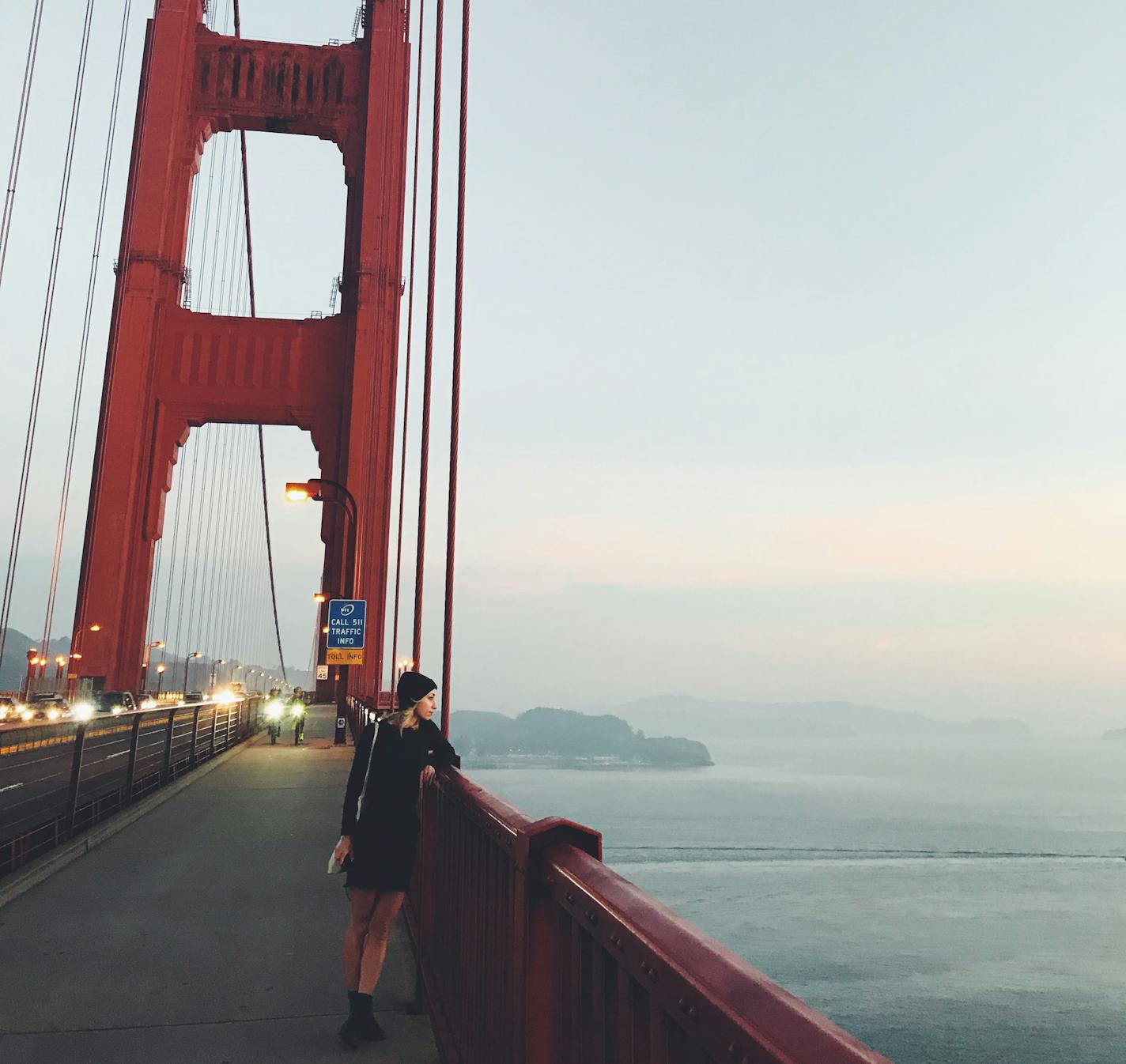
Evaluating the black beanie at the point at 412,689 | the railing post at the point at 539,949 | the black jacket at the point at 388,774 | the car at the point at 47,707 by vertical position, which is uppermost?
the car at the point at 47,707

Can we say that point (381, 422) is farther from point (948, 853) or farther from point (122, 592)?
point (948, 853)

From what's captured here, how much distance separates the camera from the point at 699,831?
6821 inches

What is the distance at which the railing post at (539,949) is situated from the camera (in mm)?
2354

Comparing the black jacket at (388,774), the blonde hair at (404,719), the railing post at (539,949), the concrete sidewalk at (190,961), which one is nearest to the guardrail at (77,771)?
the concrete sidewalk at (190,961)

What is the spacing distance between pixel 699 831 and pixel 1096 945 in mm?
77711

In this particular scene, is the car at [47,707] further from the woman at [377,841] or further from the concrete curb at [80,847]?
the woman at [377,841]

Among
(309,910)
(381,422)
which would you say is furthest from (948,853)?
(309,910)

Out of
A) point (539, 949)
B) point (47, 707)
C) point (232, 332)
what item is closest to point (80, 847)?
point (539, 949)

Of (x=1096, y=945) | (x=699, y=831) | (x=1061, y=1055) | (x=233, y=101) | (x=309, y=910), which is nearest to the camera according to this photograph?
(x=309, y=910)

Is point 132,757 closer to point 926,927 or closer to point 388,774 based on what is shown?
point 388,774

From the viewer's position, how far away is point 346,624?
17078 mm

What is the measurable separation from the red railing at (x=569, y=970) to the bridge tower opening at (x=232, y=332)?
1101 inches

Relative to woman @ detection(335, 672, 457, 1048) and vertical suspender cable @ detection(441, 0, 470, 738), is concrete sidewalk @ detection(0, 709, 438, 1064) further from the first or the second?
vertical suspender cable @ detection(441, 0, 470, 738)

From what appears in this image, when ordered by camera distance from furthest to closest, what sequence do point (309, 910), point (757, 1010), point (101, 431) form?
point (101, 431) → point (309, 910) → point (757, 1010)
